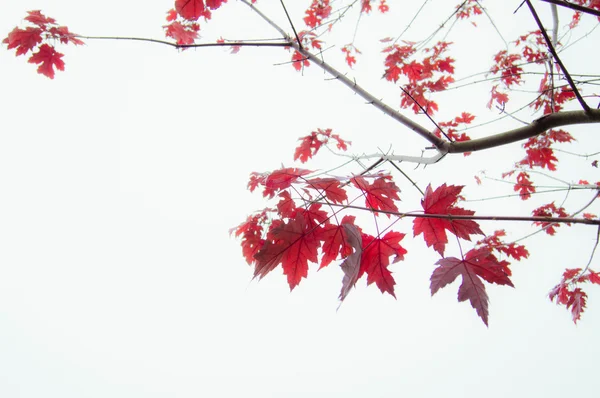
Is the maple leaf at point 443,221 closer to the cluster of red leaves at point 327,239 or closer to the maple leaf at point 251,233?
the cluster of red leaves at point 327,239

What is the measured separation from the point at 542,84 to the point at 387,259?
2.51m

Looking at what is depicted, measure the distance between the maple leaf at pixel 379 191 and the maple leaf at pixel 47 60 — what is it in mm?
2043

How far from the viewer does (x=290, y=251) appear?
0.91 meters

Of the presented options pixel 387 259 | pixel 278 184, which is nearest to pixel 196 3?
pixel 278 184

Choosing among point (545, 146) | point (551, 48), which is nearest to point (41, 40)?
point (551, 48)

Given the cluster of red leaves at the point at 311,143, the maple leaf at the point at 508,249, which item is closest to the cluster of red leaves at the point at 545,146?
the maple leaf at the point at 508,249

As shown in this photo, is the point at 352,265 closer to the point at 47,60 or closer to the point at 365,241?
the point at 365,241

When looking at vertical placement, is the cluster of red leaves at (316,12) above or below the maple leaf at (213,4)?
above

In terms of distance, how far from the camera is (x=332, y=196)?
1091mm

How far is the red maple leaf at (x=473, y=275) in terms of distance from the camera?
2.64 ft

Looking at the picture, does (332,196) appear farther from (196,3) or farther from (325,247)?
(196,3)

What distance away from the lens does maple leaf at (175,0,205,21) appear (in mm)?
1192

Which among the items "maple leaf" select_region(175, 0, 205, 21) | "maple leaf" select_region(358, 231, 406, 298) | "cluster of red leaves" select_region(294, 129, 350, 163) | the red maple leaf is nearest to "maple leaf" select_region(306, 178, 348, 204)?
"maple leaf" select_region(358, 231, 406, 298)

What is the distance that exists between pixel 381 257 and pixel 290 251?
0.30m
